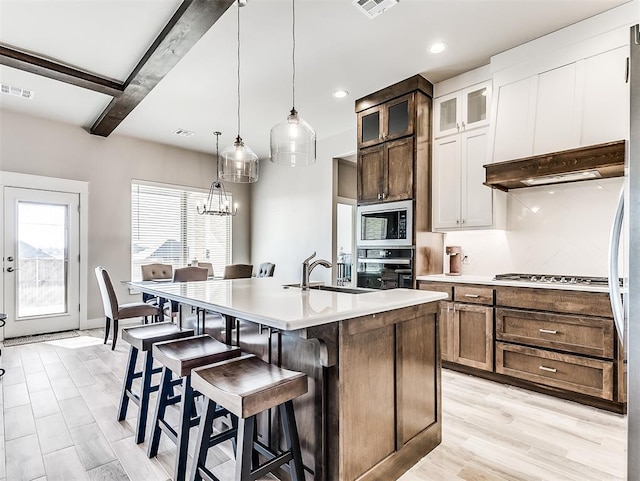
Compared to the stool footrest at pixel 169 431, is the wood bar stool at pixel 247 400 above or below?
above

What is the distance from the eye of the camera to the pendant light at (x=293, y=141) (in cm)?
261

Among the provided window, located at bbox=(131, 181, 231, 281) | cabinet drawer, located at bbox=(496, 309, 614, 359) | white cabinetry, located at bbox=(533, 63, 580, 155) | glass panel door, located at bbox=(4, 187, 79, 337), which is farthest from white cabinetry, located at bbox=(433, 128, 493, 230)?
glass panel door, located at bbox=(4, 187, 79, 337)

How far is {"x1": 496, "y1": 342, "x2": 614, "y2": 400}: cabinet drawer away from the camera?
258 cm

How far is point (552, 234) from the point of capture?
3342mm

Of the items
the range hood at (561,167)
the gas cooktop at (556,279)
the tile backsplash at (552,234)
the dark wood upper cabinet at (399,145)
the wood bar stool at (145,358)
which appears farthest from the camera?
the dark wood upper cabinet at (399,145)

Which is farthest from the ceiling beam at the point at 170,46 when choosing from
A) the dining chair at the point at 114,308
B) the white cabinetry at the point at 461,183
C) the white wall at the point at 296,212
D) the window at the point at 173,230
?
the white wall at the point at 296,212

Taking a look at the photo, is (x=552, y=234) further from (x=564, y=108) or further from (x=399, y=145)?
(x=399, y=145)

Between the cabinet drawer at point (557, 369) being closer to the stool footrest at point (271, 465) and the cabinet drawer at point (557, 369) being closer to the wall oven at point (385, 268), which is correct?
the wall oven at point (385, 268)

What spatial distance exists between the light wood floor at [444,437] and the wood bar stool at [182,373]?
0.60 ft

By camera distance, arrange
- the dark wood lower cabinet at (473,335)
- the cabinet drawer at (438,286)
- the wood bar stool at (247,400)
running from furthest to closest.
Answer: the cabinet drawer at (438,286) → the dark wood lower cabinet at (473,335) → the wood bar stool at (247,400)

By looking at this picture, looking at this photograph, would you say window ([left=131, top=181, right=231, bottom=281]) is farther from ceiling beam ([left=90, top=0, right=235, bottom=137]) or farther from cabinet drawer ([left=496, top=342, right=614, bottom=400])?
cabinet drawer ([left=496, top=342, right=614, bottom=400])

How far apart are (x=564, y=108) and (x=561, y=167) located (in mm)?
525

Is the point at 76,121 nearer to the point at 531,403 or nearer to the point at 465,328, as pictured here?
the point at 465,328

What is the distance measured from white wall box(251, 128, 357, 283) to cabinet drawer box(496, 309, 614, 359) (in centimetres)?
292
